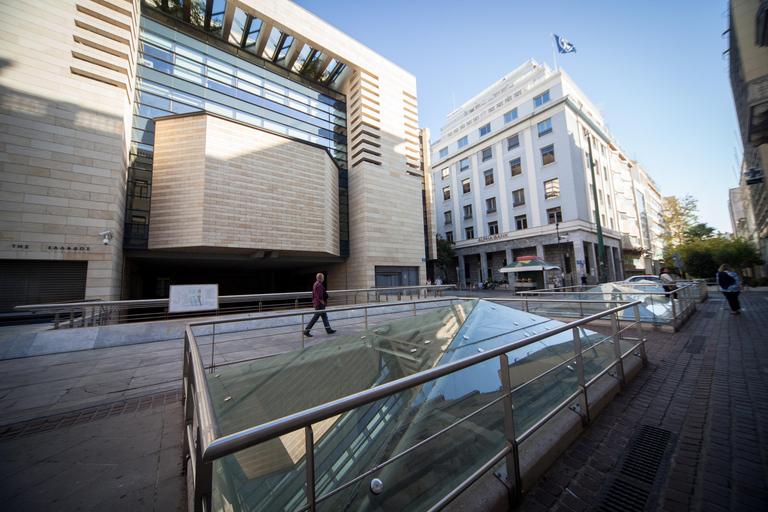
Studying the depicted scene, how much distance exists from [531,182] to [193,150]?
2877 cm

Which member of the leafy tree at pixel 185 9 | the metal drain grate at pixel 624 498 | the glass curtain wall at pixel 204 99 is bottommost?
the metal drain grate at pixel 624 498

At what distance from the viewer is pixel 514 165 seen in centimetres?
3019

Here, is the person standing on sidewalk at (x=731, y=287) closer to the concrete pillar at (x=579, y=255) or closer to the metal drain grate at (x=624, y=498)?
the metal drain grate at (x=624, y=498)

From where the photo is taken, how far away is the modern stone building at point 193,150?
10570mm

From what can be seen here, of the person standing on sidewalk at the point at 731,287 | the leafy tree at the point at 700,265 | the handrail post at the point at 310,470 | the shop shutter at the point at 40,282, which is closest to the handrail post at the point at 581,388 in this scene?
the handrail post at the point at 310,470

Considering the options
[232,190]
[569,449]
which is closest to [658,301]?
[569,449]

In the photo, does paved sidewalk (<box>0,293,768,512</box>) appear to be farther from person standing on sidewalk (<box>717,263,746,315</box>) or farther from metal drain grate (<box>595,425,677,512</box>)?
person standing on sidewalk (<box>717,263,746,315</box>)

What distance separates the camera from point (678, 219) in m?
38.3

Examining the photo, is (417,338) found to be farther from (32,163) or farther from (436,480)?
(32,163)

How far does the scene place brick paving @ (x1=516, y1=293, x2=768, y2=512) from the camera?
1.97 meters

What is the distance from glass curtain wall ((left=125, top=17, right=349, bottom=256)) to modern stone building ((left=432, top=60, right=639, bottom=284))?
1887 centimetres

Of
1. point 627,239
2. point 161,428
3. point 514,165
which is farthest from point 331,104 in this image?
point 627,239

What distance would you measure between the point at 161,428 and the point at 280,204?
47.2 feet

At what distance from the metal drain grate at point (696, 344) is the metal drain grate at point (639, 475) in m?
4.21
